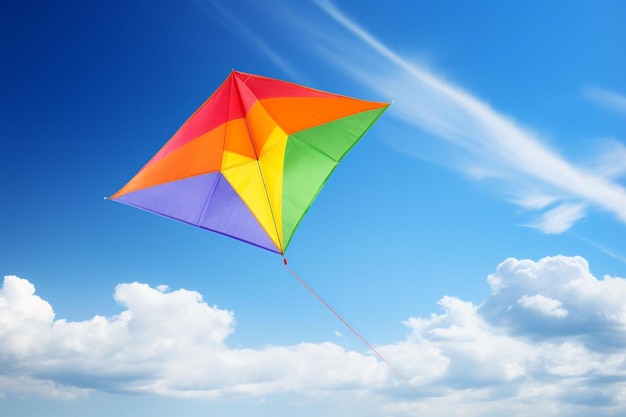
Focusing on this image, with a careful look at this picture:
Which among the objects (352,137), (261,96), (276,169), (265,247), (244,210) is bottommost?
(265,247)

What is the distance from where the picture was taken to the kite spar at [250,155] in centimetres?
1532

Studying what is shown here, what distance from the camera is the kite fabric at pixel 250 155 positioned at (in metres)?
15.3

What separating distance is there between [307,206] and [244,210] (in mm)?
1874

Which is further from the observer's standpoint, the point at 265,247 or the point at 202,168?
the point at 202,168

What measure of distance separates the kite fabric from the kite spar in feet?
0.10

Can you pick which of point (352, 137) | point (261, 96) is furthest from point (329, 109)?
point (261, 96)

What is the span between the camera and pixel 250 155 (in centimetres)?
1555

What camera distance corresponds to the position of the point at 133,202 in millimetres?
15312

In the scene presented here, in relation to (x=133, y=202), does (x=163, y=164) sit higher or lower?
higher

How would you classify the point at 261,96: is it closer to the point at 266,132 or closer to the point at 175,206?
the point at 266,132

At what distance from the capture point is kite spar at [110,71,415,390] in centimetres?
1532

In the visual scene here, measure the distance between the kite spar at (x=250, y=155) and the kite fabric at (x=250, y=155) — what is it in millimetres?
30

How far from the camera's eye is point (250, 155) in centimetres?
1555

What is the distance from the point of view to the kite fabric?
15.3 m
